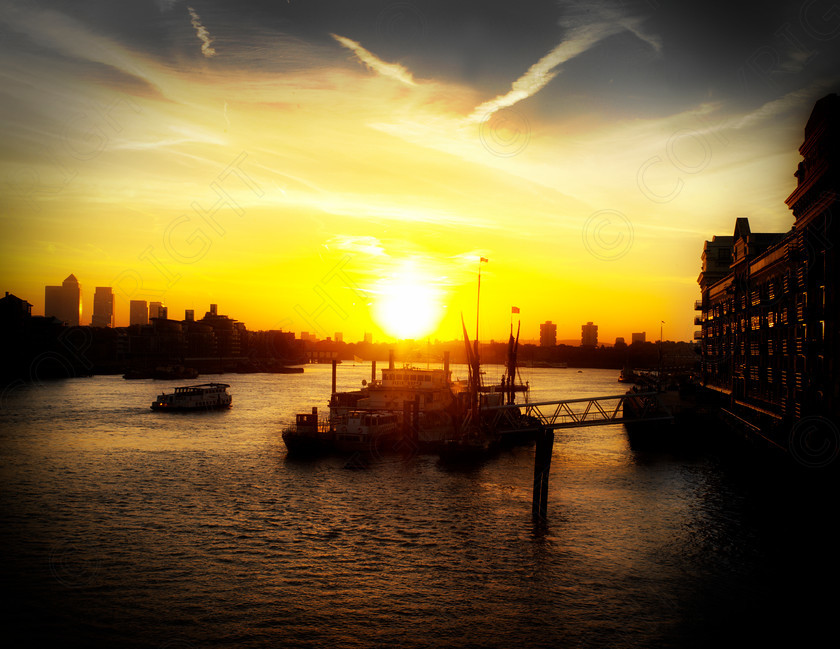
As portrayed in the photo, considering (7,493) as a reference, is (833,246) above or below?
above

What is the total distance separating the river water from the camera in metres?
22.5

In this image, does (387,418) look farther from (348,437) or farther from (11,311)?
(11,311)

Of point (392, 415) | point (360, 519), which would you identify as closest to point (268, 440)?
point (392, 415)

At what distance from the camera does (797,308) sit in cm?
4188

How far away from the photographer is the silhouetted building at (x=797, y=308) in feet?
119

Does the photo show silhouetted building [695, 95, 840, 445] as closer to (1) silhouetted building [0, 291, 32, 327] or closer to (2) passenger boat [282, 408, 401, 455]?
(2) passenger boat [282, 408, 401, 455]

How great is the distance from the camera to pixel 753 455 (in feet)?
172

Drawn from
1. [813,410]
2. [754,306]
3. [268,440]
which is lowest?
[268,440]

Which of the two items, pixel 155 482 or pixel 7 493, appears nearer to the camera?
pixel 7 493

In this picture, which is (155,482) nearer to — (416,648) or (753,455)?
(416,648)

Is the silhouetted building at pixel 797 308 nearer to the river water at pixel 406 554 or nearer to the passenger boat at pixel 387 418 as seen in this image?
the river water at pixel 406 554

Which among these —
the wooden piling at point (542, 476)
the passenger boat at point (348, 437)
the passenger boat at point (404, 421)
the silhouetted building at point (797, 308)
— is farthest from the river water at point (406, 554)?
the silhouetted building at point (797, 308)

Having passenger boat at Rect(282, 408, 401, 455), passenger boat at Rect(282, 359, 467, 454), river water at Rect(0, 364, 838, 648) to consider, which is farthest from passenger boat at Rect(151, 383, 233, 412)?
passenger boat at Rect(282, 408, 401, 455)

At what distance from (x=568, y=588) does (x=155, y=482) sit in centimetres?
3120
